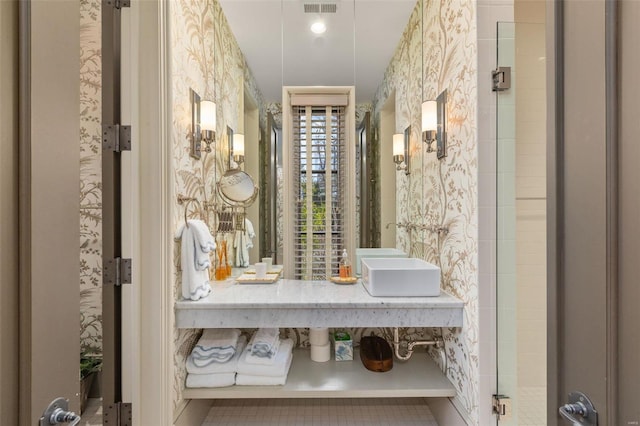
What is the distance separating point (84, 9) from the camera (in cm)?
209

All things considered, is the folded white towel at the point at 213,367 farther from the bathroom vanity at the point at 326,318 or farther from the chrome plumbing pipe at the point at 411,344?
the chrome plumbing pipe at the point at 411,344

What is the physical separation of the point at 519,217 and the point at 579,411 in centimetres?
106

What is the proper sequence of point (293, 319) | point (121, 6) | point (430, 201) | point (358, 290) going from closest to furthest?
point (121, 6) < point (293, 319) < point (358, 290) < point (430, 201)

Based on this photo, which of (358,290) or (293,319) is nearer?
(293,319)

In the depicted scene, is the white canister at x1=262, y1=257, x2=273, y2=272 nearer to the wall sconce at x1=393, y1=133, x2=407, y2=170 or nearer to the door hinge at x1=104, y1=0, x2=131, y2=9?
the wall sconce at x1=393, y1=133, x2=407, y2=170

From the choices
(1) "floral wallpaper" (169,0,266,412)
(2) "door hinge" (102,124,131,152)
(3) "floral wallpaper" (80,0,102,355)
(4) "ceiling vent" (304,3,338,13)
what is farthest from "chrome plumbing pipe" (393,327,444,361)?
(4) "ceiling vent" (304,3,338,13)

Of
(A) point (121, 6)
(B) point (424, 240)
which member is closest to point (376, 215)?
(B) point (424, 240)

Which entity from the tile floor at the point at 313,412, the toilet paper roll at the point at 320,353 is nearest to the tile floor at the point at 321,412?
the tile floor at the point at 313,412

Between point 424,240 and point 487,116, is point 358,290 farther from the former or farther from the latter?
point 487,116

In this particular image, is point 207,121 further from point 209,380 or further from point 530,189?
point 530,189

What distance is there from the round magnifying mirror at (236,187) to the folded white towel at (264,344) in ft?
2.87
